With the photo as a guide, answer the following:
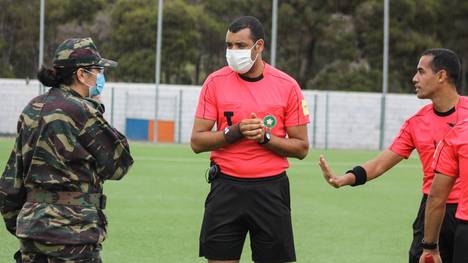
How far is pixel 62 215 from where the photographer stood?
18.0 ft

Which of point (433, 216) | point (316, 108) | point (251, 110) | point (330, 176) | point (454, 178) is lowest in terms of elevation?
point (316, 108)

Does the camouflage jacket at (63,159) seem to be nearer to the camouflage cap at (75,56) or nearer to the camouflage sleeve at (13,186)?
the camouflage sleeve at (13,186)

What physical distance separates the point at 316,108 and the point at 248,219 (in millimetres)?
33353

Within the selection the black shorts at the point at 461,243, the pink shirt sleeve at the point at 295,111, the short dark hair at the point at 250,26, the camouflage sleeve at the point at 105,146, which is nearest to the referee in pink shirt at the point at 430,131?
the pink shirt sleeve at the point at 295,111

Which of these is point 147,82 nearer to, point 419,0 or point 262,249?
point 419,0

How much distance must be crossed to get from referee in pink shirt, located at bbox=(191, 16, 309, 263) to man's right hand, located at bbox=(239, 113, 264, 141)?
170 millimetres

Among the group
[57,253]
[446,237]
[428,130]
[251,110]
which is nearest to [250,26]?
[251,110]

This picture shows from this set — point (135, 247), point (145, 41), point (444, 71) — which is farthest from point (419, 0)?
point (444, 71)

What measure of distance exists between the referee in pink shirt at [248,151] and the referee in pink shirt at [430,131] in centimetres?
42

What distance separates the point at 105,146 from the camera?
218 inches

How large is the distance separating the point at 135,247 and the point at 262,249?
461 cm

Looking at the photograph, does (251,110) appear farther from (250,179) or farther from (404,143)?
(404,143)

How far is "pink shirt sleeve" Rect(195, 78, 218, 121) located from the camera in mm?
6668

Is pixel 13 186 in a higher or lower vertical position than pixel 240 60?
lower
